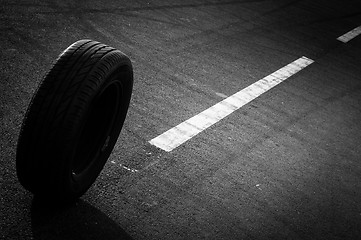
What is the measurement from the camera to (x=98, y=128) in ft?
13.3

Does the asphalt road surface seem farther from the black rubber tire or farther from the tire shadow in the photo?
the black rubber tire

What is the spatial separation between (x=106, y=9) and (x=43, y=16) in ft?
3.52

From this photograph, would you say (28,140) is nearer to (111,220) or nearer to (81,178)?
(81,178)

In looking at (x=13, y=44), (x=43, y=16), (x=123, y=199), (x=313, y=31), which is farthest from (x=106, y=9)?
(x=123, y=199)

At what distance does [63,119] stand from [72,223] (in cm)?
72

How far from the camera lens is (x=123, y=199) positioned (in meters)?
4.03

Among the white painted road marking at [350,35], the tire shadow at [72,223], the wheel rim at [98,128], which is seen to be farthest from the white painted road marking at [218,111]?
the white painted road marking at [350,35]

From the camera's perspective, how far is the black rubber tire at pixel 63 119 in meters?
3.40

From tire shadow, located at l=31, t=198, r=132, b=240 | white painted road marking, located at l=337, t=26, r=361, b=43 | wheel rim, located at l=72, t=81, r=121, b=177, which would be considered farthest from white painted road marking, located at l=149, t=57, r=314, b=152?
white painted road marking, located at l=337, t=26, r=361, b=43

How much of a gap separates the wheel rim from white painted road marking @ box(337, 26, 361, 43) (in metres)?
6.17

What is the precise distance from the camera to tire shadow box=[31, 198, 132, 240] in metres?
3.52

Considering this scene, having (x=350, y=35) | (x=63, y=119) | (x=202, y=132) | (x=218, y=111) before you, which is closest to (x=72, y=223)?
(x=63, y=119)

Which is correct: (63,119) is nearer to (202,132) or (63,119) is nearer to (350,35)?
(202,132)

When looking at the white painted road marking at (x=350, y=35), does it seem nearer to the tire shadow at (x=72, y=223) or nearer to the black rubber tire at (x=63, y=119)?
the black rubber tire at (x=63, y=119)
